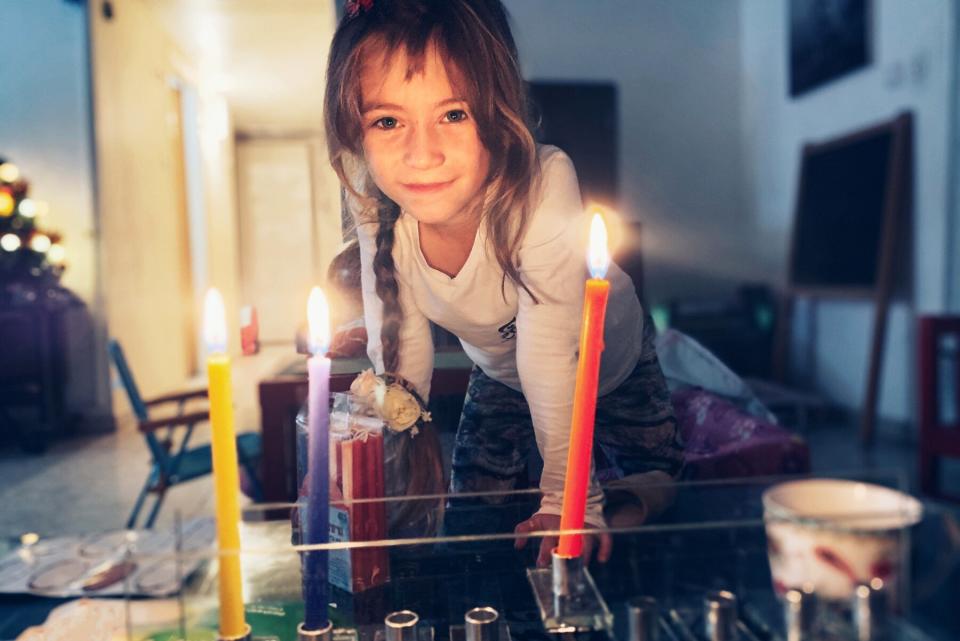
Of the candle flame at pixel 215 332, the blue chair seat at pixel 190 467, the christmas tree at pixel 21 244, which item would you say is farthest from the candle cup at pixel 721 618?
the christmas tree at pixel 21 244

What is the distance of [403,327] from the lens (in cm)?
43

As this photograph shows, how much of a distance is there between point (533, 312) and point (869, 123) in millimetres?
2236

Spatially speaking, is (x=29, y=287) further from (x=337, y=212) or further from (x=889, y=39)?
(x=889, y=39)

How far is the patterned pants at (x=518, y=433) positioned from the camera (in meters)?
0.44

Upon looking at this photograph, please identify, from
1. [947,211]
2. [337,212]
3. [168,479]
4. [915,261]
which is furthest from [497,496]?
[915,261]

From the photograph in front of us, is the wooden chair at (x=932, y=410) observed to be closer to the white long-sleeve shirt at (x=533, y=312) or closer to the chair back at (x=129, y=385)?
the white long-sleeve shirt at (x=533, y=312)

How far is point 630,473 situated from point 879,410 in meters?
1.69

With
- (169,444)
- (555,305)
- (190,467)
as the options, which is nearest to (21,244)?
(190,467)

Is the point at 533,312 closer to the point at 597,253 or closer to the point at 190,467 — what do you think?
the point at 597,253

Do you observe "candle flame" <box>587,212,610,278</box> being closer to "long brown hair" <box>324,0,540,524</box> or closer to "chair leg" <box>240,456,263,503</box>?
"long brown hair" <box>324,0,540,524</box>

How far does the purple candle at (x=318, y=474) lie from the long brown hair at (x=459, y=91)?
0.12m

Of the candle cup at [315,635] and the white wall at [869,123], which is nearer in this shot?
the candle cup at [315,635]

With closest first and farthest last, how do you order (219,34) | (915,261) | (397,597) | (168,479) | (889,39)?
(397,597) < (219,34) < (168,479) < (889,39) < (915,261)

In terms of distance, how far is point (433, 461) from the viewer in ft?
1.43
